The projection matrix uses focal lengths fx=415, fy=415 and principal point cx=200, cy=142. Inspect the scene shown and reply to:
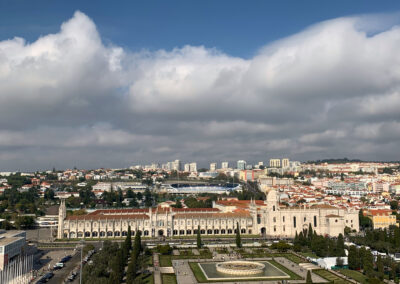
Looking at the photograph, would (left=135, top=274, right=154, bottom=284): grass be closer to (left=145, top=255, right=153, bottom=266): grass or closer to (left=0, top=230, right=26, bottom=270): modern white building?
(left=145, top=255, right=153, bottom=266): grass

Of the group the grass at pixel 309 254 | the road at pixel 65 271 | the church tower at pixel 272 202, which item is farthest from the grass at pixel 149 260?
the church tower at pixel 272 202

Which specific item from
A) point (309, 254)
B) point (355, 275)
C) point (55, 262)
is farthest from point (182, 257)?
point (355, 275)

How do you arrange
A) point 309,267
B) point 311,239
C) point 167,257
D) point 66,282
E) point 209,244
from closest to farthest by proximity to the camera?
point 66,282, point 309,267, point 167,257, point 311,239, point 209,244

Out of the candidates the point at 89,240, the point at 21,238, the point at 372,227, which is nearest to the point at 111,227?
the point at 89,240

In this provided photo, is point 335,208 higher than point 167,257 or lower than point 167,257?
higher

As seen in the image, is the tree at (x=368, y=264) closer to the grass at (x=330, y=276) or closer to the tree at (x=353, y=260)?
the tree at (x=353, y=260)

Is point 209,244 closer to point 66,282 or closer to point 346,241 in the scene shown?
point 346,241
